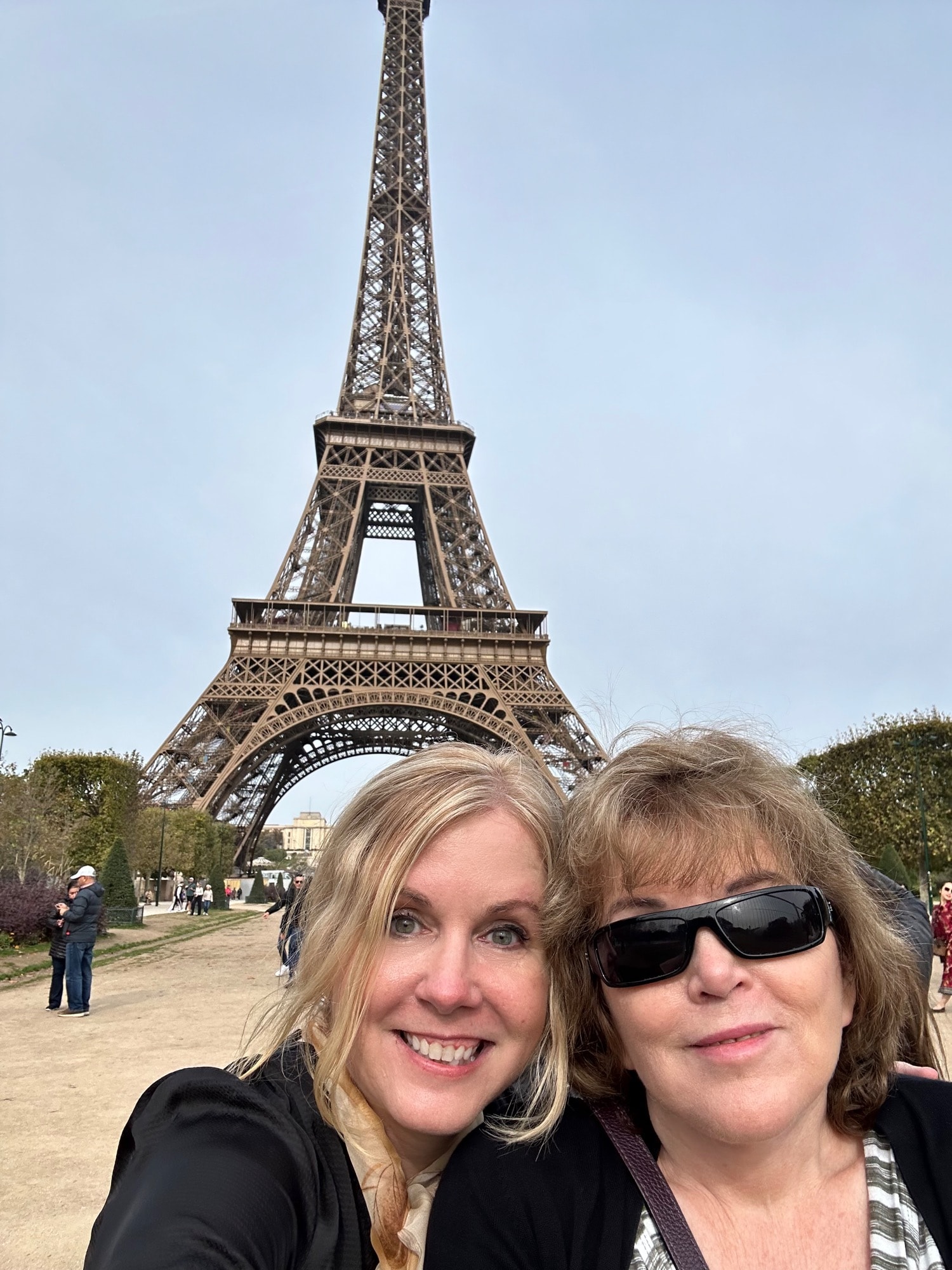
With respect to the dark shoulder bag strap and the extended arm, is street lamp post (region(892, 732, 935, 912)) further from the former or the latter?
the extended arm

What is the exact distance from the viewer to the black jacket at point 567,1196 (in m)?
1.40

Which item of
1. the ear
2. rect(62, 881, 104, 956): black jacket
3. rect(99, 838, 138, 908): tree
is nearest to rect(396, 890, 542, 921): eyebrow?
the ear

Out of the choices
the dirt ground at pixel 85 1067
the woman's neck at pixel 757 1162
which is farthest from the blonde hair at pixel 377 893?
the dirt ground at pixel 85 1067

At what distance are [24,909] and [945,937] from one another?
559 inches

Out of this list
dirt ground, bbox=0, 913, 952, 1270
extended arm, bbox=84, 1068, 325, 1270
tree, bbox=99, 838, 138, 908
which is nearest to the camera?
extended arm, bbox=84, 1068, 325, 1270

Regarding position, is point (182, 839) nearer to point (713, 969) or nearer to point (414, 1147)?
point (414, 1147)

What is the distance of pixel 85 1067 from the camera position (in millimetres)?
7035

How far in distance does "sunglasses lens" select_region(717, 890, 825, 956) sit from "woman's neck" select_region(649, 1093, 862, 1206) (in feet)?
0.92

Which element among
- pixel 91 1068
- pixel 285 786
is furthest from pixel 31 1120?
pixel 285 786

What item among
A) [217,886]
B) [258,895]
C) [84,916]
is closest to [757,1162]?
[84,916]

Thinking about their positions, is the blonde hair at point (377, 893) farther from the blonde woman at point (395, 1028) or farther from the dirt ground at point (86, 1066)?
the dirt ground at point (86, 1066)

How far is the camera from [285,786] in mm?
38031

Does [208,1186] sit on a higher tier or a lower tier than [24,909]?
higher

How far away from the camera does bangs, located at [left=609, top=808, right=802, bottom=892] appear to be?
156cm
